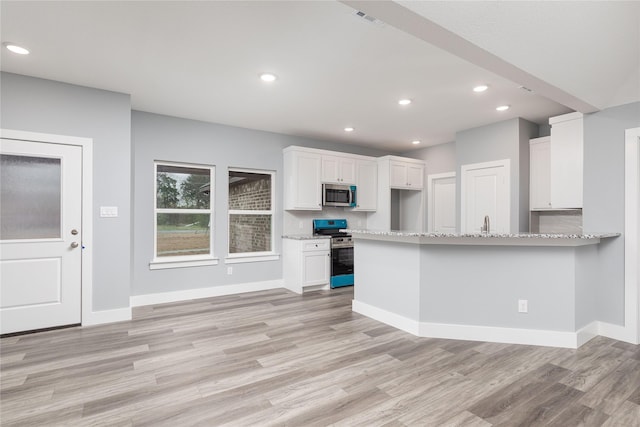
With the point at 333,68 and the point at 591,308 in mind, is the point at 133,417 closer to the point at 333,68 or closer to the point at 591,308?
the point at 333,68

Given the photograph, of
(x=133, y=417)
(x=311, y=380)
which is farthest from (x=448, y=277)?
(x=133, y=417)

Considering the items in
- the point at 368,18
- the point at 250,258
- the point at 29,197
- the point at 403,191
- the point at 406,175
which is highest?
the point at 368,18

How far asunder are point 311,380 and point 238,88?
3.00m

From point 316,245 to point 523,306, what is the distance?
9.66 feet

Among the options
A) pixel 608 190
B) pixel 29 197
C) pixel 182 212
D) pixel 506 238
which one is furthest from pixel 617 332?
pixel 29 197

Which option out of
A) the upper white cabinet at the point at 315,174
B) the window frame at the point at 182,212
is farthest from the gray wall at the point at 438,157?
the window frame at the point at 182,212

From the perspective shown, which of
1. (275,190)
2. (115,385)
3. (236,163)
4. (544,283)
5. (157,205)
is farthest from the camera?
(275,190)

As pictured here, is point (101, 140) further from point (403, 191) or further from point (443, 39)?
point (403, 191)

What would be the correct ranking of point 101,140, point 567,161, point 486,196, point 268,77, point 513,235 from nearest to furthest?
point 513,235
point 268,77
point 101,140
point 567,161
point 486,196

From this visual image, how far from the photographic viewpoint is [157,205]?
458 centimetres

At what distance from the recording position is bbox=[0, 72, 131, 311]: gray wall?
3330 millimetres

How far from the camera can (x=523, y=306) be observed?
3.01 meters

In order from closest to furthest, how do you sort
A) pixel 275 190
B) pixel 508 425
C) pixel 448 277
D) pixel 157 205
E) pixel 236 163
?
pixel 508 425, pixel 448 277, pixel 157 205, pixel 236 163, pixel 275 190

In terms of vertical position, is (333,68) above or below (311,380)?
above
